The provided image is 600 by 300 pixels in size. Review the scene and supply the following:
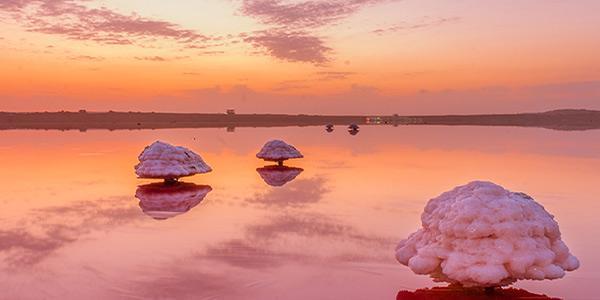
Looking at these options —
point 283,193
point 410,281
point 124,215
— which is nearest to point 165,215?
point 124,215

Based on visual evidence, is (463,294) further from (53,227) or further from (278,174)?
(278,174)

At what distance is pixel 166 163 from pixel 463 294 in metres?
19.6

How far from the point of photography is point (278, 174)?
36.5 metres

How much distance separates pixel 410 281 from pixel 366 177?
819 inches

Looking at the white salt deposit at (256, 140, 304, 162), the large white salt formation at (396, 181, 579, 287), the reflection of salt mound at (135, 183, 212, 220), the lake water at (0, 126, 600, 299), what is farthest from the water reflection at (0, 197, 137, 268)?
the white salt deposit at (256, 140, 304, 162)

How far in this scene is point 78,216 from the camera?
859 inches

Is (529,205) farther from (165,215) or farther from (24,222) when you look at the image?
(24,222)

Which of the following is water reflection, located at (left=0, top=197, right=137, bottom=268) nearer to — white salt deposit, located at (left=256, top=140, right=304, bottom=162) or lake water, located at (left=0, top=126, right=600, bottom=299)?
lake water, located at (left=0, top=126, right=600, bottom=299)

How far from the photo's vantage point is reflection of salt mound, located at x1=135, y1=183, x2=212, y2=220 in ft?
72.8

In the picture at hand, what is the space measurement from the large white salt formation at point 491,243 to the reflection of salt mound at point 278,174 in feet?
69.3

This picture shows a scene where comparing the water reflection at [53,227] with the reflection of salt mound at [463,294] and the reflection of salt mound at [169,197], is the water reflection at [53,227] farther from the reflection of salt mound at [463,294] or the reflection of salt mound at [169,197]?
the reflection of salt mound at [463,294]

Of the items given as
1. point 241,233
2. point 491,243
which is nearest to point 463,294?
point 491,243

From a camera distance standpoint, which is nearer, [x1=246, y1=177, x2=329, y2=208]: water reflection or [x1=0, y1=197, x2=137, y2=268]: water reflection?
[x1=0, y1=197, x2=137, y2=268]: water reflection

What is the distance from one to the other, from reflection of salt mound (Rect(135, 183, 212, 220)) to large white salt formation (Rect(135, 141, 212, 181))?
0.87 m
